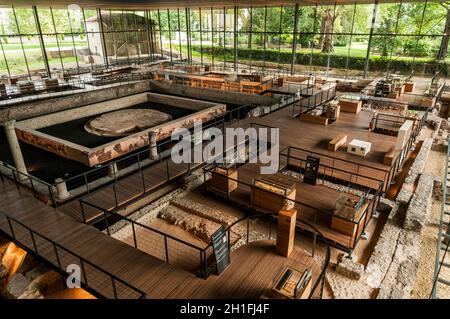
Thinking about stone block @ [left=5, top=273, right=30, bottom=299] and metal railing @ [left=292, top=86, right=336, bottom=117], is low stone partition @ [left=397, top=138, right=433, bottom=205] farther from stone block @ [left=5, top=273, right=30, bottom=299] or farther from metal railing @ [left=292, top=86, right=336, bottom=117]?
stone block @ [left=5, top=273, right=30, bottom=299]

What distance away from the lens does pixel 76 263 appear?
666 cm

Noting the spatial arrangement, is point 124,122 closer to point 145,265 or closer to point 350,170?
point 350,170

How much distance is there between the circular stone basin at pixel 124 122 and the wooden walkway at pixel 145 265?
10.4m

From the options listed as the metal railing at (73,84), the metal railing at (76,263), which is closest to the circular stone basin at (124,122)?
the metal railing at (73,84)

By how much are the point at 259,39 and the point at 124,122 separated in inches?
905

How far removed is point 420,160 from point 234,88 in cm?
1432

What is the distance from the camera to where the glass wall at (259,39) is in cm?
2653

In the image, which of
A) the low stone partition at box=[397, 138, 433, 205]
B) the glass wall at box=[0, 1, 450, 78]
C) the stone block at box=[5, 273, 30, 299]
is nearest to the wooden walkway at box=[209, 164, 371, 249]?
the low stone partition at box=[397, 138, 433, 205]

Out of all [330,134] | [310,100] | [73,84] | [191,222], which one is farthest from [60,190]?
[73,84]

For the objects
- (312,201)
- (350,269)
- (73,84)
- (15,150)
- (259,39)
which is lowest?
(350,269)

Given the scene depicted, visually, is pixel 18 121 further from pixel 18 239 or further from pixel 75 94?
pixel 18 239

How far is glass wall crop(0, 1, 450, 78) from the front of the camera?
87.0 ft

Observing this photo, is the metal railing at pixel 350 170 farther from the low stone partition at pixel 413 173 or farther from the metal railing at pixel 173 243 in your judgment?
the metal railing at pixel 173 243
